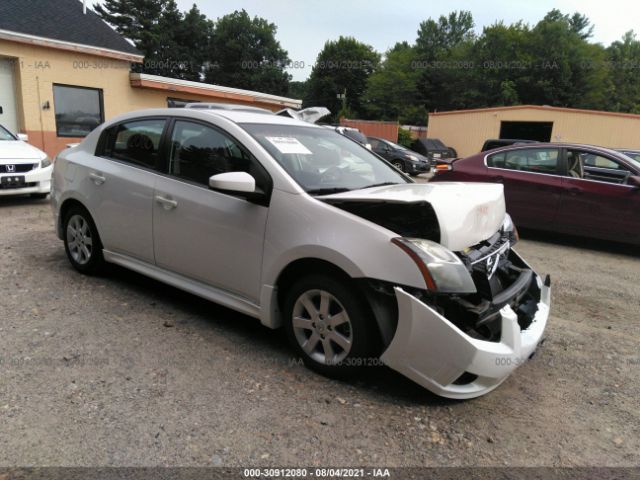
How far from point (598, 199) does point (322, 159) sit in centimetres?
496

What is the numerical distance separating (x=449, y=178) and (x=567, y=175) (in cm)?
176

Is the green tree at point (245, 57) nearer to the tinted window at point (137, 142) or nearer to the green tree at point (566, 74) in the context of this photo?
the green tree at point (566, 74)

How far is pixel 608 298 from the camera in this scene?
4.83 metres

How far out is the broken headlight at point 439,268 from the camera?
2436mm

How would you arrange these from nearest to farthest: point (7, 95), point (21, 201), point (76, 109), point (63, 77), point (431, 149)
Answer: point (21, 201), point (7, 95), point (63, 77), point (76, 109), point (431, 149)

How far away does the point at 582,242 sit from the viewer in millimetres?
7430

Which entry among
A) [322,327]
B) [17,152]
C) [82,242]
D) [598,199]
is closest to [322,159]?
[322,327]

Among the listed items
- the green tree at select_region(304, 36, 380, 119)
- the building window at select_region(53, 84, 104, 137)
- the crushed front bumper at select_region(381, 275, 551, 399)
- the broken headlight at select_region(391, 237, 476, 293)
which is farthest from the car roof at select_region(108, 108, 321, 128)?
the green tree at select_region(304, 36, 380, 119)

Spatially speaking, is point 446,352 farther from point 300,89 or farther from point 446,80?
point 300,89

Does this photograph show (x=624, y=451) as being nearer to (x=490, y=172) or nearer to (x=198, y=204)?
(x=198, y=204)

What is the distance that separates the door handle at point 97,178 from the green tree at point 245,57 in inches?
2230

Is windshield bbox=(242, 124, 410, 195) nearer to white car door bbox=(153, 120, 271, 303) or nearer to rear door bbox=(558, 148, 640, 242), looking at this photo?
white car door bbox=(153, 120, 271, 303)

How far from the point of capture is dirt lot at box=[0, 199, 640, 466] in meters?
2.35

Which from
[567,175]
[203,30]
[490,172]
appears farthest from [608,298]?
[203,30]
